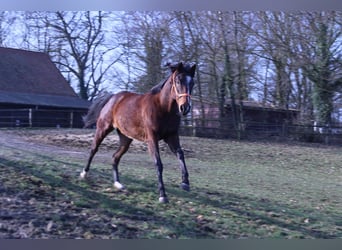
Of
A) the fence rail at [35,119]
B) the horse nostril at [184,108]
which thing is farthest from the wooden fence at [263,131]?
the horse nostril at [184,108]

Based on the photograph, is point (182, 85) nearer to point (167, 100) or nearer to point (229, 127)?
point (167, 100)

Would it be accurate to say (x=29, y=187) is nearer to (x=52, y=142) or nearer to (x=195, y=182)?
(x=195, y=182)

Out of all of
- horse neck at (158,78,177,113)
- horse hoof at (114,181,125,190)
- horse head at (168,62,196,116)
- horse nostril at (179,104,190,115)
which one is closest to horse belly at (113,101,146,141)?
horse neck at (158,78,177,113)

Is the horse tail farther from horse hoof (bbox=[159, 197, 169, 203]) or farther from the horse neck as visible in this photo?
horse hoof (bbox=[159, 197, 169, 203])

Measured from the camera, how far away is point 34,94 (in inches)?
1237

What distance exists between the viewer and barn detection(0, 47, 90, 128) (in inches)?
1059

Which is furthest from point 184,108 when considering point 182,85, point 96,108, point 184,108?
point 96,108

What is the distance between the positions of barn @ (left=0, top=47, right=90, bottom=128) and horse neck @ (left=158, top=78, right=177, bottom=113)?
787 inches

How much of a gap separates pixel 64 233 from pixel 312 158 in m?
15.2

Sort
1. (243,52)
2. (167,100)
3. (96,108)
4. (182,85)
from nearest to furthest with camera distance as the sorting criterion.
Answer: (182,85), (167,100), (96,108), (243,52)

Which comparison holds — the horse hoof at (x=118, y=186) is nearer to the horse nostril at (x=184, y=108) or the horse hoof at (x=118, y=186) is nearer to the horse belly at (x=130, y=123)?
the horse belly at (x=130, y=123)

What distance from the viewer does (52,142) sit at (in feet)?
55.9

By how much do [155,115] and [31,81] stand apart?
2640 centimetres

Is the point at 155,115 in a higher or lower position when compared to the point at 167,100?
lower
